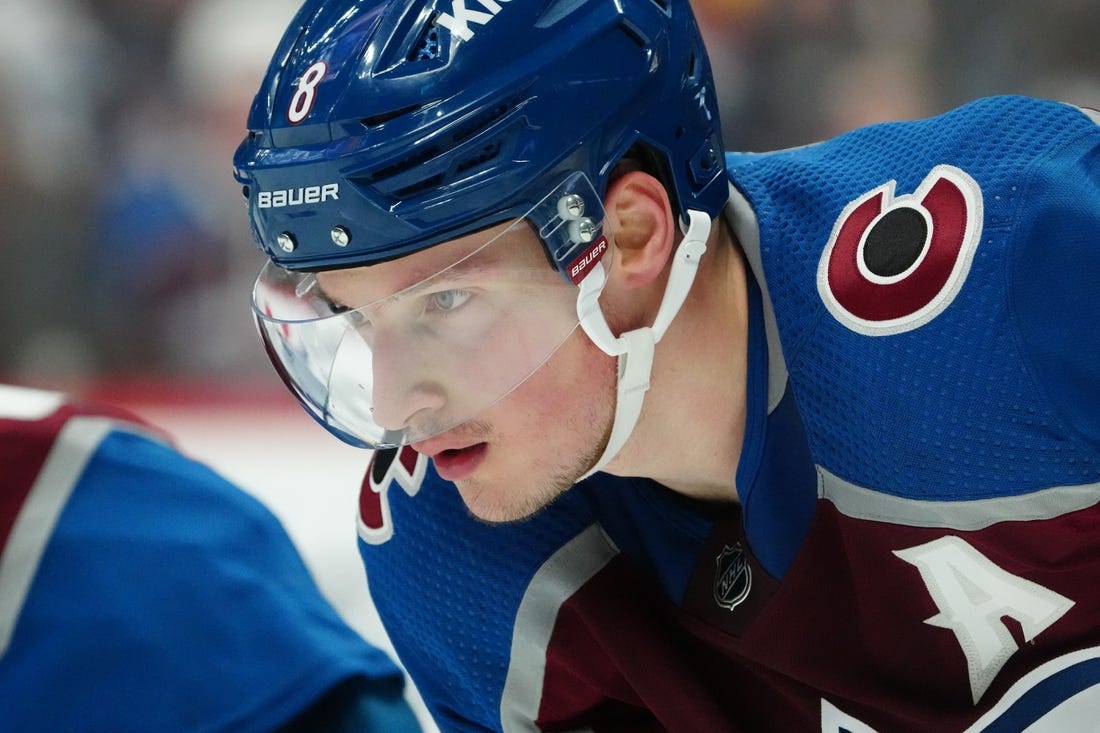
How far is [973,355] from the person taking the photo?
1229 millimetres

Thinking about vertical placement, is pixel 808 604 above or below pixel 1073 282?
below

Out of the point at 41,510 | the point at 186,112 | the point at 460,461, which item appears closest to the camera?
the point at 41,510

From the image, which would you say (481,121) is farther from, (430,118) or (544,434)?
(544,434)

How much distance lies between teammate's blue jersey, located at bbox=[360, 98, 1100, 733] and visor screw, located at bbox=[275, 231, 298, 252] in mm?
425

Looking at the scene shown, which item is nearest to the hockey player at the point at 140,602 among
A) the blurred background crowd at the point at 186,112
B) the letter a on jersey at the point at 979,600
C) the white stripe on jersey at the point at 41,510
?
the white stripe on jersey at the point at 41,510

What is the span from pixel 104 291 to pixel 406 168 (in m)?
2.86

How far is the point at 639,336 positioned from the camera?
1431 mm

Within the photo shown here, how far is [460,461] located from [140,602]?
774 mm

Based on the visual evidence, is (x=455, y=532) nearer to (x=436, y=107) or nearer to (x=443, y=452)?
(x=443, y=452)

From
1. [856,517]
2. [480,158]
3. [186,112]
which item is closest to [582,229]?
[480,158]

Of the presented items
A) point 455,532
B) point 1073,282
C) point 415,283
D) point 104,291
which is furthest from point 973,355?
point 104,291

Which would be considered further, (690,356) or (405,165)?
(690,356)

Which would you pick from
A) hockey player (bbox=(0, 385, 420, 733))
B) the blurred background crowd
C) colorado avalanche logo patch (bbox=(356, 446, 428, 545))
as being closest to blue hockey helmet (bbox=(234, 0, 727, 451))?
colorado avalanche logo patch (bbox=(356, 446, 428, 545))

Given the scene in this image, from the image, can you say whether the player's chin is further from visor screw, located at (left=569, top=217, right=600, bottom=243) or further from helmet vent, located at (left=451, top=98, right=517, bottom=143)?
helmet vent, located at (left=451, top=98, right=517, bottom=143)
